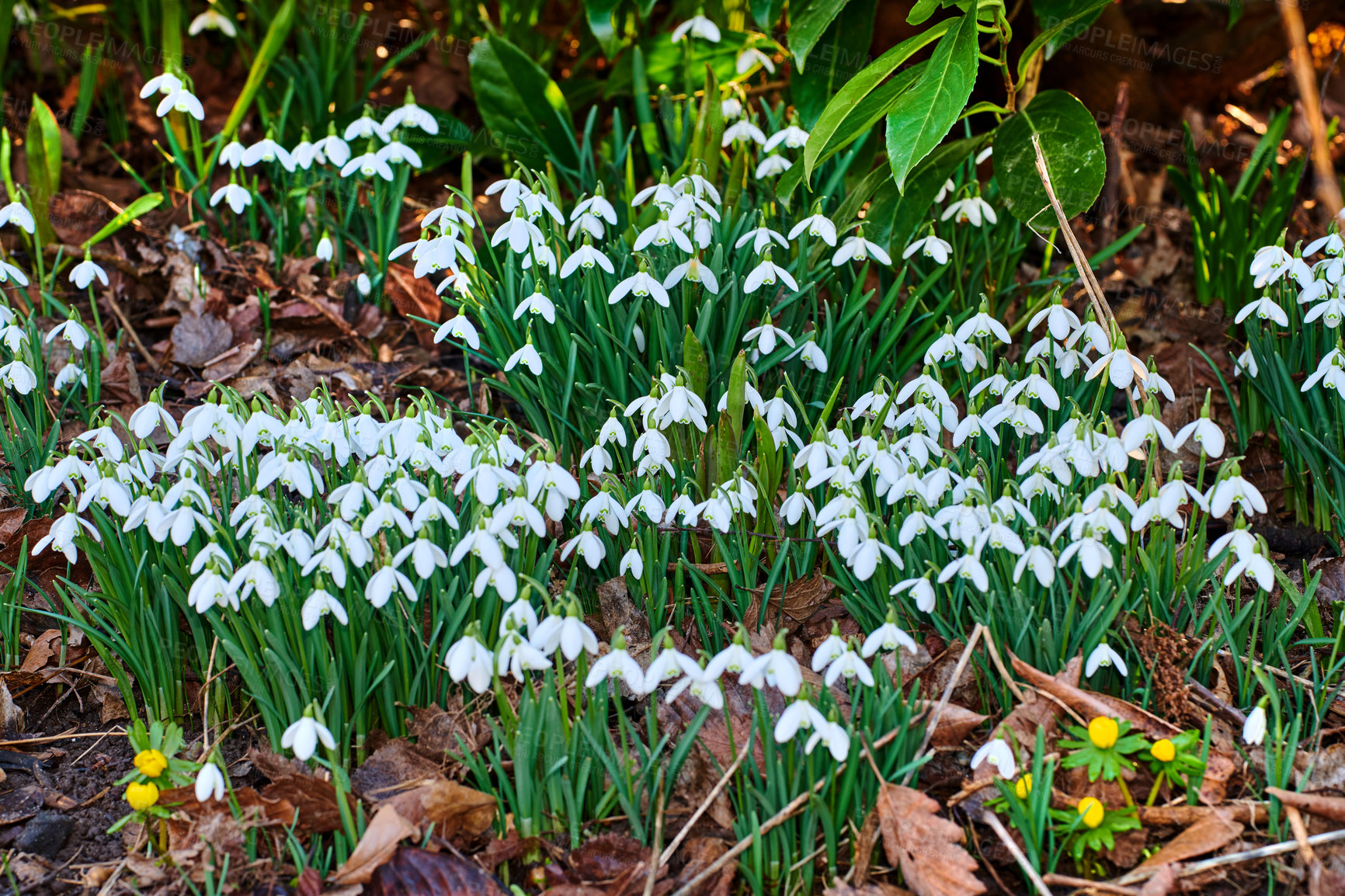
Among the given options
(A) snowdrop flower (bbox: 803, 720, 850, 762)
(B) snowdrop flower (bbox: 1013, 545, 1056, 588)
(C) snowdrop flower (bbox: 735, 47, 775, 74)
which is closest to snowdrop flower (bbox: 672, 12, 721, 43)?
(C) snowdrop flower (bbox: 735, 47, 775, 74)

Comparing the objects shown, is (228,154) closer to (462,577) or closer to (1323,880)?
(462,577)

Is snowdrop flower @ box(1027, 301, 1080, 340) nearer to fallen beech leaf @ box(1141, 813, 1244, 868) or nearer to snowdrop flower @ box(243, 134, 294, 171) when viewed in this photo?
fallen beech leaf @ box(1141, 813, 1244, 868)

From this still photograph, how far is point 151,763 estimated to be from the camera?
157cm

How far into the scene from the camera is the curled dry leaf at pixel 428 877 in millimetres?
1505

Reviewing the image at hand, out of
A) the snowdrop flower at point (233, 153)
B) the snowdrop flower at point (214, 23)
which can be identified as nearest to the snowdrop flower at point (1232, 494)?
the snowdrop flower at point (233, 153)

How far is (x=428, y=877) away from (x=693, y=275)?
1241 millimetres

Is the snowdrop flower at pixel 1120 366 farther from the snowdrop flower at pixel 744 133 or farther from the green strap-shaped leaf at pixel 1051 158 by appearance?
the snowdrop flower at pixel 744 133

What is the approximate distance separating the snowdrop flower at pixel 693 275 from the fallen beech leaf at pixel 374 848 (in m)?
1.17

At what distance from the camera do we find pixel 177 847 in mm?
1571

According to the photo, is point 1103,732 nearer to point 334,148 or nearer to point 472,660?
point 472,660

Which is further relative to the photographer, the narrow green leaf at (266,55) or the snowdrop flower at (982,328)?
the narrow green leaf at (266,55)

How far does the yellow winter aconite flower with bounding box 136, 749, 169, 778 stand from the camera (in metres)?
1.57

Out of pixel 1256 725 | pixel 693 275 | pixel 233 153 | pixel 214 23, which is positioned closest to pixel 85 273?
pixel 233 153

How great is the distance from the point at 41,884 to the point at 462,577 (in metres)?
0.75
